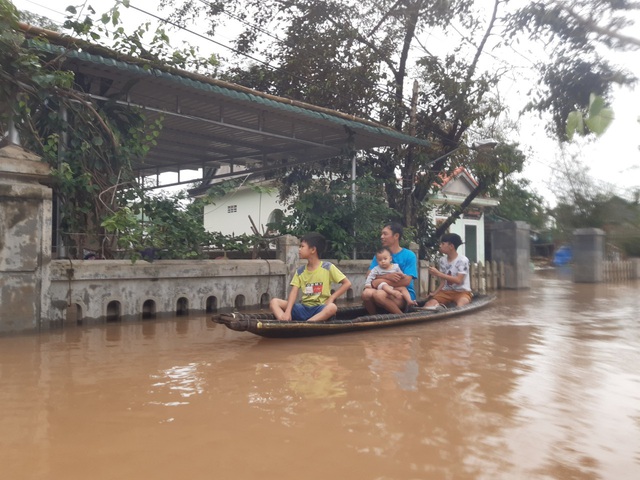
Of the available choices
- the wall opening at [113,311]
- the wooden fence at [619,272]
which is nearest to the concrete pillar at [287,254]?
the wall opening at [113,311]

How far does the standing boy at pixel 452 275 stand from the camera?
8336mm

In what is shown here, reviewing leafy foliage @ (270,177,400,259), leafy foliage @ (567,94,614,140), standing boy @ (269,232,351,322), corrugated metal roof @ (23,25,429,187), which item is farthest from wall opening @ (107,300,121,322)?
leafy foliage @ (567,94,614,140)

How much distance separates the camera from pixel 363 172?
13594 millimetres

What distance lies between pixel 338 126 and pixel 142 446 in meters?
9.09

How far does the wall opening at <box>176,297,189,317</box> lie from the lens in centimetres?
830

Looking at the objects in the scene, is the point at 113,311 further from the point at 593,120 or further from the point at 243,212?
the point at 243,212

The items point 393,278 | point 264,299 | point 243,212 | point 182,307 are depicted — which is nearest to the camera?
point 393,278

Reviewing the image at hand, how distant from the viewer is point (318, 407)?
3.46 meters

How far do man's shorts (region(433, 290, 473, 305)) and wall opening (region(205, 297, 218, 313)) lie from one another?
137 inches

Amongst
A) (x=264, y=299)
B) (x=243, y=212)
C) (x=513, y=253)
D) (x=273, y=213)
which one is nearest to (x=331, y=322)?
(x=264, y=299)

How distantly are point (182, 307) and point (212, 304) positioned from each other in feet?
1.74

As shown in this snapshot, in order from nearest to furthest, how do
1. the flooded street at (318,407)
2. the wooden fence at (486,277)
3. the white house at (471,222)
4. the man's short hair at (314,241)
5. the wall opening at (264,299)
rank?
1. the flooded street at (318,407)
2. the man's short hair at (314,241)
3. the wall opening at (264,299)
4. the wooden fence at (486,277)
5. the white house at (471,222)

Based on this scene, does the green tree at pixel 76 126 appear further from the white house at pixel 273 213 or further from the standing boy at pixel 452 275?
the white house at pixel 273 213

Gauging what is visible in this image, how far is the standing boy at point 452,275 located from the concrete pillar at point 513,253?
676 cm
